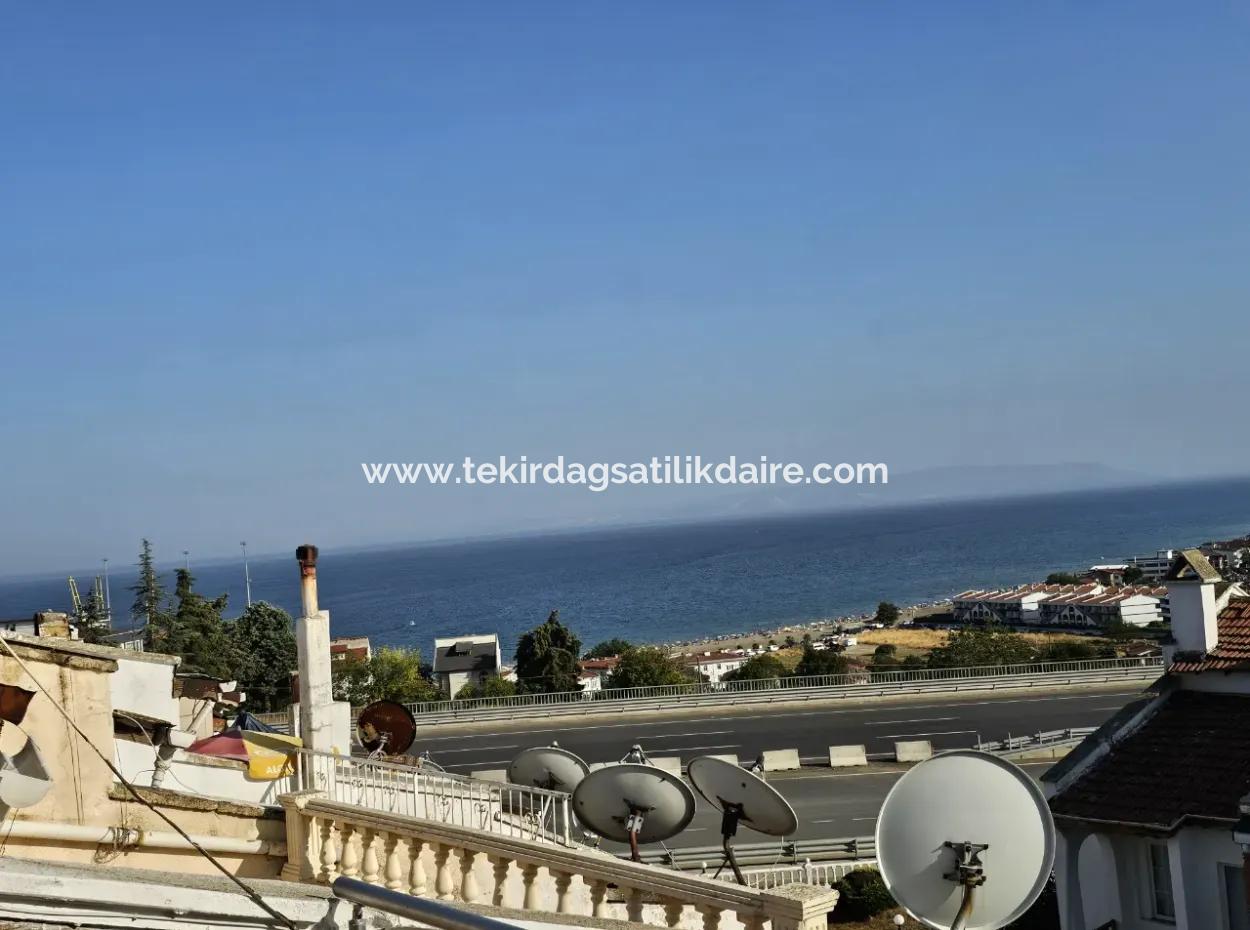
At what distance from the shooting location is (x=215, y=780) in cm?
1073

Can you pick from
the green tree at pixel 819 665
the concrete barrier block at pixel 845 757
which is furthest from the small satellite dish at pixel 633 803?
the green tree at pixel 819 665

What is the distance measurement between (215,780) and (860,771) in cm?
2676

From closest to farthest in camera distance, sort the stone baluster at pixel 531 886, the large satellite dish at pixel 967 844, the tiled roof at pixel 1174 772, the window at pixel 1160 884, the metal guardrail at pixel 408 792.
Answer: the large satellite dish at pixel 967 844 → the stone baluster at pixel 531 886 → the metal guardrail at pixel 408 792 → the tiled roof at pixel 1174 772 → the window at pixel 1160 884

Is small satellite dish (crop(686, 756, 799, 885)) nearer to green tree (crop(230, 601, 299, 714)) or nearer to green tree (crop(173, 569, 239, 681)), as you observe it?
green tree (crop(173, 569, 239, 681))

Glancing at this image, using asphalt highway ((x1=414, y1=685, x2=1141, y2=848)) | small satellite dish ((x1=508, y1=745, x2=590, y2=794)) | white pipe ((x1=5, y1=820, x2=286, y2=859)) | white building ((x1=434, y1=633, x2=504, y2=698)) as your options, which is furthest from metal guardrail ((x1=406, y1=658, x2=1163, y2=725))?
white pipe ((x1=5, y1=820, x2=286, y2=859))

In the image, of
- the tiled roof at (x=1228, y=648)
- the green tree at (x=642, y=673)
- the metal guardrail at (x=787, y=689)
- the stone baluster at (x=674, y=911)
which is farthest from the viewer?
the green tree at (x=642, y=673)

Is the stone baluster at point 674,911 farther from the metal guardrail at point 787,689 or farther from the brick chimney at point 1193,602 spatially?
the metal guardrail at point 787,689

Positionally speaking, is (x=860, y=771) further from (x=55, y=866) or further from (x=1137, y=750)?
(x=55, y=866)

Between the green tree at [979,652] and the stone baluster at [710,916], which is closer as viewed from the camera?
the stone baluster at [710,916]

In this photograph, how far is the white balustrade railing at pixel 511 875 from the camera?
22.6ft

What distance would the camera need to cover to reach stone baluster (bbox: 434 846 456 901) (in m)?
8.29

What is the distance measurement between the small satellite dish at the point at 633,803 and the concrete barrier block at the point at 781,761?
26020mm

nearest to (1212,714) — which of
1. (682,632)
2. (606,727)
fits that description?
(606,727)

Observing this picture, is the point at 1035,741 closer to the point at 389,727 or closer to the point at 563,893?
the point at 389,727
